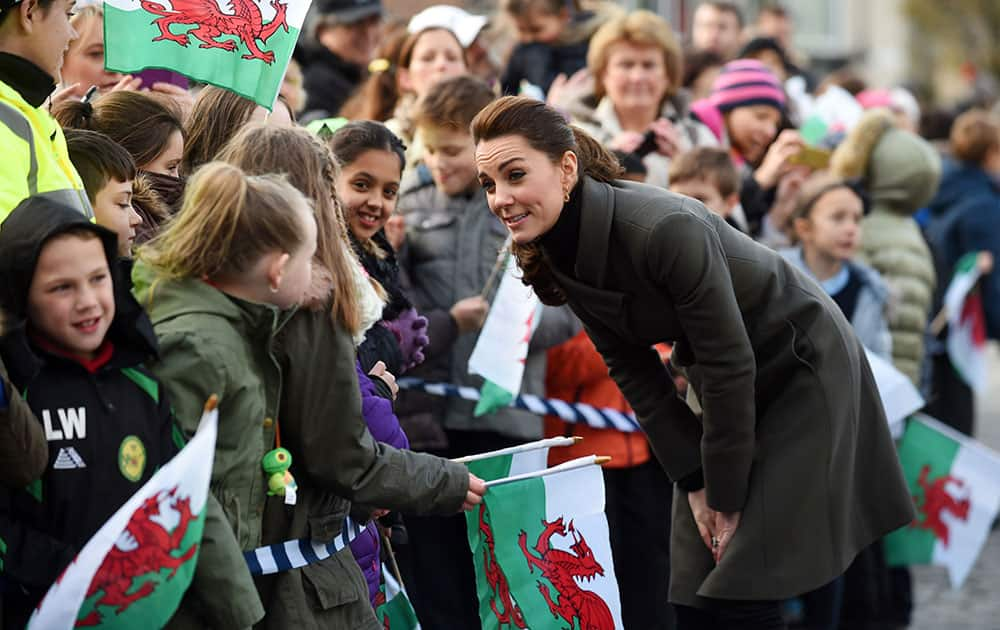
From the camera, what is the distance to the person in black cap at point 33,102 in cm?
363

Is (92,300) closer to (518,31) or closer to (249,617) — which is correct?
(249,617)

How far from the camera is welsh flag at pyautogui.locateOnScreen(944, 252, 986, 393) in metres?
9.52

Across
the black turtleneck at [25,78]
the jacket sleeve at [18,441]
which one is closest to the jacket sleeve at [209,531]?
the jacket sleeve at [18,441]

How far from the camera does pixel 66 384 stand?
10.8ft

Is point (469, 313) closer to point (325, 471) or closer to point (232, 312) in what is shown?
point (325, 471)

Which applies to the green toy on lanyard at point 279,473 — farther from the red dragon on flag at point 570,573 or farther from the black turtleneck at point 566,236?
the black turtleneck at point 566,236

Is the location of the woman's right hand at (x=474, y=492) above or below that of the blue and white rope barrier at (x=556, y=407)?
below

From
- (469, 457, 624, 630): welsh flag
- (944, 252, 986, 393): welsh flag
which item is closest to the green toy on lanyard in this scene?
(469, 457, 624, 630): welsh flag

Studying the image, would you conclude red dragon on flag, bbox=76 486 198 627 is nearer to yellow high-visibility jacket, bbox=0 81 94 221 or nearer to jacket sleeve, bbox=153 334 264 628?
jacket sleeve, bbox=153 334 264 628

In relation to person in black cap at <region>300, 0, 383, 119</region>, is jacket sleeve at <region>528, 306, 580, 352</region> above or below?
below

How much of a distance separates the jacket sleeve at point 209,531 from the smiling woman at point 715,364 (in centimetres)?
117

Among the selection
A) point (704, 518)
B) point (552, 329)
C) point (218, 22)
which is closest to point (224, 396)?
point (218, 22)

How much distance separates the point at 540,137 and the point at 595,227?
0.28 m

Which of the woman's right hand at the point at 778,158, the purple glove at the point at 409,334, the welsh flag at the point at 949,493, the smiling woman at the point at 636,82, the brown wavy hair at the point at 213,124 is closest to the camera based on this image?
the brown wavy hair at the point at 213,124
